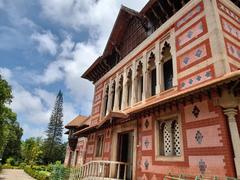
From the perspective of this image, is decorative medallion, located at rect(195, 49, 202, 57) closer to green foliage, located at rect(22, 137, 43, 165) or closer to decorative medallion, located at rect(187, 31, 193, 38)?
decorative medallion, located at rect(187, 31, 193, 38)

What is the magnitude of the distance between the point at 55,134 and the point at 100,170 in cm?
4703

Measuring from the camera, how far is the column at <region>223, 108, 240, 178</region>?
4828 millimetres

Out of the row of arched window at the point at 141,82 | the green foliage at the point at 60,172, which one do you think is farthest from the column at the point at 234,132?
the green foliage at the point at 60,172

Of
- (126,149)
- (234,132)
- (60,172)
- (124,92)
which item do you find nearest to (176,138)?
(234,132)

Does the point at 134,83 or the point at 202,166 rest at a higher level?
the point at 134,83

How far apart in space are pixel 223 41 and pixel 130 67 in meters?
5.72

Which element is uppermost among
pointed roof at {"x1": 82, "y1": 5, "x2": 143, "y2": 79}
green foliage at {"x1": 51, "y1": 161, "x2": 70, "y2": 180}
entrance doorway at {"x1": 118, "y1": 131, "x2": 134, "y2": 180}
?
pointed roof at {"x1": 82, "y1": 5, "x2": 143, "y2": 79}

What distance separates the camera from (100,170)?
9.30m

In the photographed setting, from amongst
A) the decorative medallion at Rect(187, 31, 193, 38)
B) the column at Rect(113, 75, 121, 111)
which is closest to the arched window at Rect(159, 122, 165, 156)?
the decorative medallion at Rect(187, 31, 193, 38)

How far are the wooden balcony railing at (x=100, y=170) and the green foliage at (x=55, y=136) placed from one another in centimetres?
4243

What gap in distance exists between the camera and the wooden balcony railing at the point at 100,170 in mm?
9155

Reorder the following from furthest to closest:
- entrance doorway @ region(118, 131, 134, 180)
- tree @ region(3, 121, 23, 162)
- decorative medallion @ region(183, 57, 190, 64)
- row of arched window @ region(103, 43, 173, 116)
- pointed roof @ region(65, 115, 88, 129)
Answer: tree @ region(3, 121, 23, 162)
pointed roof @ region(65, 115, 88, 129)
entrance doorway @ region(118, 131, 134, 180)
row of arched window @ region(103, 43, 173, 116)
decorative medallion @ region(183, 57, 190, 64)

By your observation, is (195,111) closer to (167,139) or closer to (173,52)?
(167,139)

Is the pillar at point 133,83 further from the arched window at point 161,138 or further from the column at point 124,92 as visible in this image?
the arched window at point 161,138
